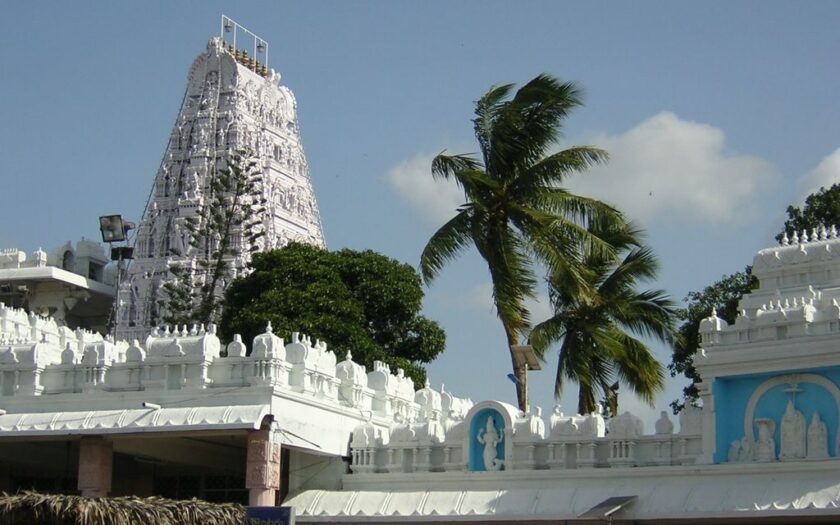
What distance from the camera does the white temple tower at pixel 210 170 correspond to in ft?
233

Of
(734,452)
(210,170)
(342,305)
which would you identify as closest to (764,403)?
(734,452)

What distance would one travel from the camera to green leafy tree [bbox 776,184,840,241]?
38.7 metres

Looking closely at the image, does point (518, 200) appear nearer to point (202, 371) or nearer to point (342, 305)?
point (202, 371)

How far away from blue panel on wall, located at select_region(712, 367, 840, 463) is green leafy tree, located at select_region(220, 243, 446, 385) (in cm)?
2045

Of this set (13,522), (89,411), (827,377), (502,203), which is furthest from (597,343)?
(13,522)

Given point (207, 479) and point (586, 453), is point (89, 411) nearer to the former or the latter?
point (207, 479)

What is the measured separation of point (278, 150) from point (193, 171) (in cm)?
504

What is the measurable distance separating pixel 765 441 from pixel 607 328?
860 centimetres

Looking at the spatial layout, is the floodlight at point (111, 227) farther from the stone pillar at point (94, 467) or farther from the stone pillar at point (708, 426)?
the stone pillar at point (708, 426)

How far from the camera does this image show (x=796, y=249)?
25.5m

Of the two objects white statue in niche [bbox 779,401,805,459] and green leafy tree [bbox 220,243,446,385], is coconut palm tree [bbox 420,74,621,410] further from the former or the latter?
green leafy tree [bbox 220,243,446,385]

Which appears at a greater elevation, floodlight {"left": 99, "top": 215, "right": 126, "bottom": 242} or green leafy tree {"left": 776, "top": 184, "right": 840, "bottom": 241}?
floodlight {"left": 99, "top": 215, "right": 126, "bottom": 242}

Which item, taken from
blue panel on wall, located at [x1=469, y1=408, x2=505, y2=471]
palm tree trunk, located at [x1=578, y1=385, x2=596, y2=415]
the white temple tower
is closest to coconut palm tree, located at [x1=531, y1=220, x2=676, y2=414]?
palm tree trunk, located at [x1=578, y1=385, x2=596, y2=415]

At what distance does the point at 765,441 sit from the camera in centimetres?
2328
